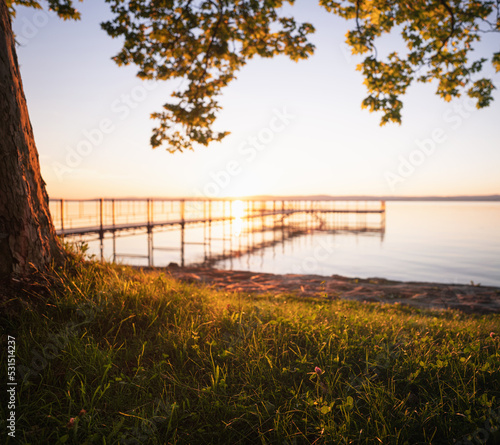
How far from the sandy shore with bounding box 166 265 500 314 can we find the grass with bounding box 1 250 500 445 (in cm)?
309

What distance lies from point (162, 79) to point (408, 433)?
7.79m

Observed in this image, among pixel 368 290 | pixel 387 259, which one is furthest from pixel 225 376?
pixel 387 259

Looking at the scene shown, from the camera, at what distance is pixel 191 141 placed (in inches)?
293

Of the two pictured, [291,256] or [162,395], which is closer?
[162,395]

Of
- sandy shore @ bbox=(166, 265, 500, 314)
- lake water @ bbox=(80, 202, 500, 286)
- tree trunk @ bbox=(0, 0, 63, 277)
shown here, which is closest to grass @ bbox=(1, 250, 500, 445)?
tree trunk @ bbox=(0, 0, 63, 277)

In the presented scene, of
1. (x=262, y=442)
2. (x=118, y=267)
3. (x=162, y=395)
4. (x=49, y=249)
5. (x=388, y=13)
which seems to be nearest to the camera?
(x=262, y=442)

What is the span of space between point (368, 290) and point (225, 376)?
20.3ft

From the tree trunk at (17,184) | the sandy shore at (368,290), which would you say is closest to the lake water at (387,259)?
the sandy shore at (368,290)

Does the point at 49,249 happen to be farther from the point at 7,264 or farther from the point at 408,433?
the point at 408,433

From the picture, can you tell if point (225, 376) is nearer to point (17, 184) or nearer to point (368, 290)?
point (17, 184)

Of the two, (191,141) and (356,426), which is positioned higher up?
(191,141)

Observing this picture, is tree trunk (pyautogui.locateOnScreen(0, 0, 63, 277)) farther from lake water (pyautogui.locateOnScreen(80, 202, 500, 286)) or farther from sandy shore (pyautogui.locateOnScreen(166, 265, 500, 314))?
lake water (pyautogui.locateOnScreen(80, 202, 500, 286))

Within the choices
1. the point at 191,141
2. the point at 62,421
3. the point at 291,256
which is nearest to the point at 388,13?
the point at 191,141

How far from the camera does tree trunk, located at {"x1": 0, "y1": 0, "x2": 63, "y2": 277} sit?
2.94 meters
